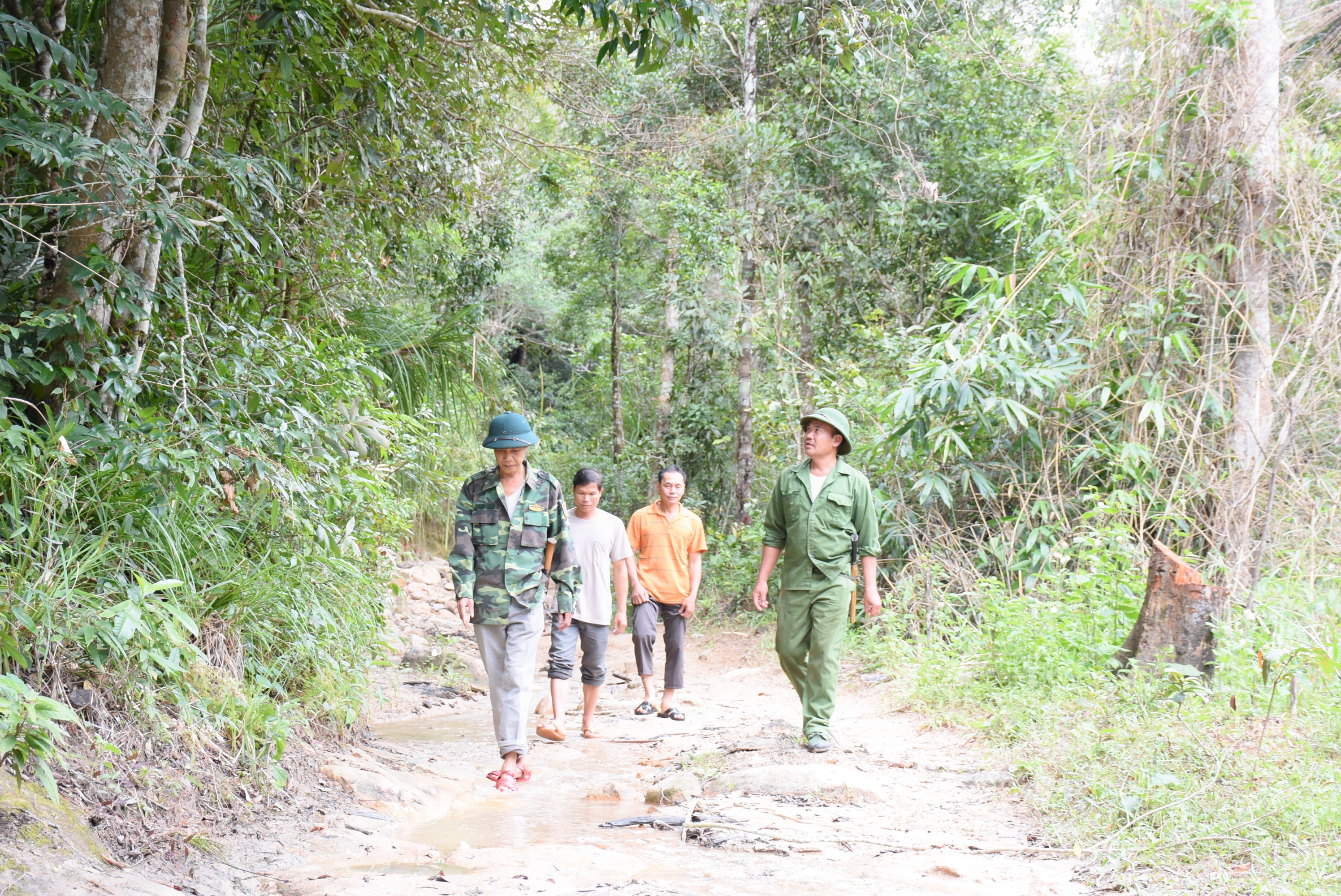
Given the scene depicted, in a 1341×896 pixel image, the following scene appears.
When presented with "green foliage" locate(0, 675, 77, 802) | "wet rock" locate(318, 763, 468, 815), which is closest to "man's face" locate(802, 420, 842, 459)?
"wet rock" locate(318, 763, 468, 815)

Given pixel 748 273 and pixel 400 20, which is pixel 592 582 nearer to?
pixel 400 20

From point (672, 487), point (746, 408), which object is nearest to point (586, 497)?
point (672, 487)

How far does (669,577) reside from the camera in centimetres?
727

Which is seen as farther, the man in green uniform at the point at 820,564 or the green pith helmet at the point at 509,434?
the man in green uniform at the point at 820,564

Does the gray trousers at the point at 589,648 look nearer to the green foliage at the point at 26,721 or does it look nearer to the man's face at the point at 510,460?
the man's face at the point at 510,460

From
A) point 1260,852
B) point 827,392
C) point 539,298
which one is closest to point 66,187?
point 1260,852

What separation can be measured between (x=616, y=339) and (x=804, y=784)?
42.4 feet

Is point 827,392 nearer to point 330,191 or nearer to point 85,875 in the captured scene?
point 330,191

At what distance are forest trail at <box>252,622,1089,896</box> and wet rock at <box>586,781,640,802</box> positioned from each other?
0.01 meters

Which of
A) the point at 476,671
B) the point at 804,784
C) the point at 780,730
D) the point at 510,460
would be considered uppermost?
the point at 510,460

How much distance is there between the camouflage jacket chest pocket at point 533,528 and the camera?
519 centimetres

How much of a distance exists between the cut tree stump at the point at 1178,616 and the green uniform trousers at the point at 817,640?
1678 mm

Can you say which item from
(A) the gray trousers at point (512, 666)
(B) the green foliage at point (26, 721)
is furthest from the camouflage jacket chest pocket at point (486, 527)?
(B) the green foliage at point (26, 721)

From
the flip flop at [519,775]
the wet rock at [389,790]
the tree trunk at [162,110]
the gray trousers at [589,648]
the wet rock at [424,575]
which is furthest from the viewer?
the wet rock at [424,575]
